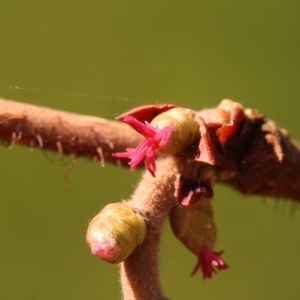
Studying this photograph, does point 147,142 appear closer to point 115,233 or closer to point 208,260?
point 115,233

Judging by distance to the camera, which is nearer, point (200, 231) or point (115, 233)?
point (115, 233)

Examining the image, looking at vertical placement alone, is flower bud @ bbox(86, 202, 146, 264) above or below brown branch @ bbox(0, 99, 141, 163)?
above

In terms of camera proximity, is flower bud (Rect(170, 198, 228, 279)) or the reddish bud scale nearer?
the reddish bud scale

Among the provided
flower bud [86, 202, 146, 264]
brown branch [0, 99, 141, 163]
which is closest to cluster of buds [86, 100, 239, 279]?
flower bud [86, 202, 146, 264]

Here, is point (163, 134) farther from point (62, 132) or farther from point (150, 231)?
point (62, 132)

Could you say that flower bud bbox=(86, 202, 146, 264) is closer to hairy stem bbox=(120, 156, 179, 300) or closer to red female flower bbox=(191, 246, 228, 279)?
hairy stem bbox=(120, 156, 179, 300)

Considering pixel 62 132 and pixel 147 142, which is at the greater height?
pixel 147 142

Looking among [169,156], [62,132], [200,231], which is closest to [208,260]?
[200,231]

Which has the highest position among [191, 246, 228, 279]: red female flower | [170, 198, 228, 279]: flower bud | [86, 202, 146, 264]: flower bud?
[86, 202, 146, 264]: flower bud
